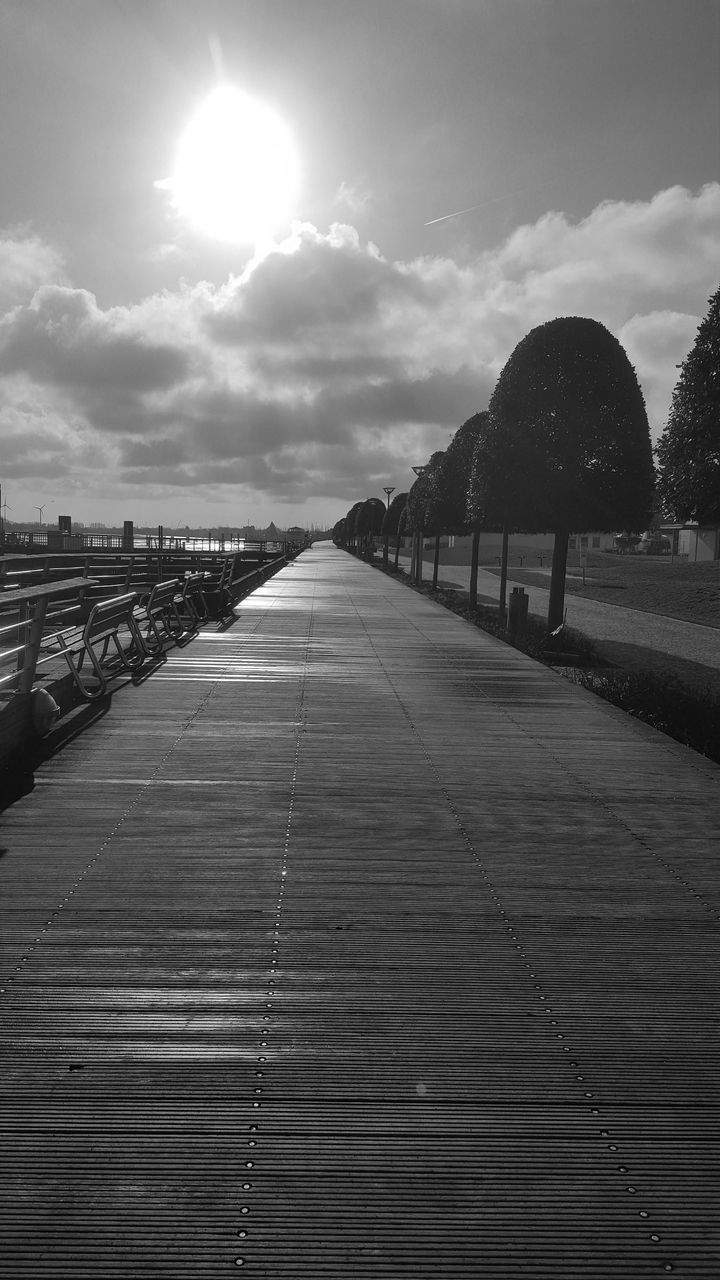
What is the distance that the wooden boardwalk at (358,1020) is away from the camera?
8.05ft

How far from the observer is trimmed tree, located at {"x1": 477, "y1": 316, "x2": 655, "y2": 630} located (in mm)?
16594

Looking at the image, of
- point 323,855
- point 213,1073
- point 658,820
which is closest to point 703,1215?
point 213,1073

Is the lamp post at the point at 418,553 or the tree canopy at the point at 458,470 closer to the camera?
the tree canopy at the point at 458,470

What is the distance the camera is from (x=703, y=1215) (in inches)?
99.5

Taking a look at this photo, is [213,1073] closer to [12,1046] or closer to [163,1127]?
[163,1127]

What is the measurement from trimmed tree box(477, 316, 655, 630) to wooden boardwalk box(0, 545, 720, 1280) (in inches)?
398

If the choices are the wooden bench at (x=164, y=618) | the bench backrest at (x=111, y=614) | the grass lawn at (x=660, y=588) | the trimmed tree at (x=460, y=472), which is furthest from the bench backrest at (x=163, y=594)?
the grass lawn at (x=660, y=588)

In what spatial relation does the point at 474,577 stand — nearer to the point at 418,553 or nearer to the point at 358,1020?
the point at 418,553

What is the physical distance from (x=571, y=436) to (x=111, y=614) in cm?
920

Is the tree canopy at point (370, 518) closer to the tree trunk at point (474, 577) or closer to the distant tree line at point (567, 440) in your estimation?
the tree trunk at point (474, 577)

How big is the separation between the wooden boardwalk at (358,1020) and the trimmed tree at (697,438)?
406 centimetres

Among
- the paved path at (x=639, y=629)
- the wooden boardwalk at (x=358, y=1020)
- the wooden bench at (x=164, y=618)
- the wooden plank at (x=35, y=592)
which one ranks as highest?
the wooden plank at (x=35, y=592)

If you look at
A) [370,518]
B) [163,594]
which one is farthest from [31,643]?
[370,518]

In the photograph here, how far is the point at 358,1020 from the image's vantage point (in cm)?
341
